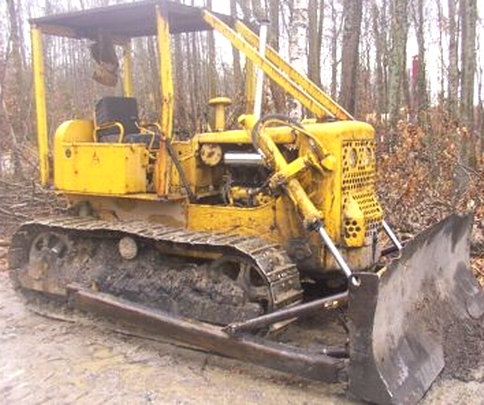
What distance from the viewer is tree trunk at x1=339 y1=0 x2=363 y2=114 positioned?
10008mm

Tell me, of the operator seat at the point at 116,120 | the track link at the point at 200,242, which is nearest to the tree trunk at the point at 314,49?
the operator seat at the point at 116,120

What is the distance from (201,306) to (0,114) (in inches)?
405

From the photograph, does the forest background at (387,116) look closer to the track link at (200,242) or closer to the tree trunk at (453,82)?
the tree trunk at (453,82)

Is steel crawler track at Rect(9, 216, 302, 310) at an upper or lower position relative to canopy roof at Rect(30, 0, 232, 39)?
lower

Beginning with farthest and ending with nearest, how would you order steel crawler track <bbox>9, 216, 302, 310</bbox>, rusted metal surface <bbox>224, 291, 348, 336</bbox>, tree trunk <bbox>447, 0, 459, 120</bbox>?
1. tree trunk <bbox>447, 0, 459, 120</bbox>
2. steel crawler track <bbox>9, 216, 302, 310</bbox>
3. rusted metal surface <bbox>224, 291, 348, 336</bbox>

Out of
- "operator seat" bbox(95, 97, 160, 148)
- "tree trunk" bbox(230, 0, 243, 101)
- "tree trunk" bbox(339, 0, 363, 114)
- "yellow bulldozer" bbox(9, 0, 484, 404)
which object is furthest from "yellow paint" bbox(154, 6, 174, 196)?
"tree trunk" bbox(230, 0, 243, 101)

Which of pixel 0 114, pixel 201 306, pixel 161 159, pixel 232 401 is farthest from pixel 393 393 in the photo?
pixel 0 114

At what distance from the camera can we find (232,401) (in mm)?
4332

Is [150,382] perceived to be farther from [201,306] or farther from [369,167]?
[369,167]

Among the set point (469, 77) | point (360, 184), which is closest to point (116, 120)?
point (360, 184)

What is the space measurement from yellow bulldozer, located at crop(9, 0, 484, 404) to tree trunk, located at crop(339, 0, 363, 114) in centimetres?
379

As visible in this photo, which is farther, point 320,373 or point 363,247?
point 363,247

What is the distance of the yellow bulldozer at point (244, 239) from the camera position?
4414 millimetres

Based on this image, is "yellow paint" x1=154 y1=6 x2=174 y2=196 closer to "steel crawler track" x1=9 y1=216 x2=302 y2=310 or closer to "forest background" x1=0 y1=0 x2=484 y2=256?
"steel crawler track" x1=9 y1=216 x2=302 y2=310
